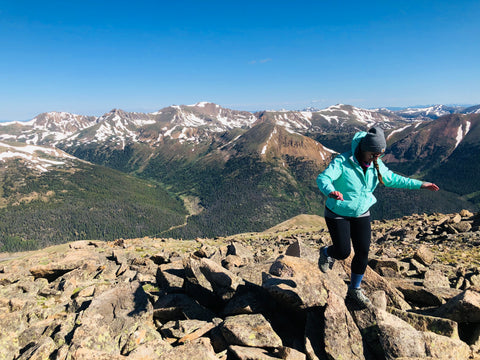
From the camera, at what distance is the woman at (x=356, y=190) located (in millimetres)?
7723

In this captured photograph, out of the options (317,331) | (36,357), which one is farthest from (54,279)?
(317,331)

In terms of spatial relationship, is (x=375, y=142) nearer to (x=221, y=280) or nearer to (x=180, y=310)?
(x=221, y=280)

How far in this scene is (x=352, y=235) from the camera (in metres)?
8.29

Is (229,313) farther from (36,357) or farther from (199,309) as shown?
(36,357)

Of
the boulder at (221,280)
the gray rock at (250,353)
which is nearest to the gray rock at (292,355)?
the gray rock at (250,353)

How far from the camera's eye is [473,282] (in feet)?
40.3

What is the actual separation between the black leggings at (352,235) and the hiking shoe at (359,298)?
2.00ft

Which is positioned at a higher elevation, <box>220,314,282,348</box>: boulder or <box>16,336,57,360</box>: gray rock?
<box>16,336,57,360</box>: gray rock

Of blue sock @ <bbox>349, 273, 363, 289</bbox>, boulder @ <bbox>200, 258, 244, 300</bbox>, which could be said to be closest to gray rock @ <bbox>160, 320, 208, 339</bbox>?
boulder @ <bbox>200, 258, 244, 300</bbox>

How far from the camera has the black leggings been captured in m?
8.05

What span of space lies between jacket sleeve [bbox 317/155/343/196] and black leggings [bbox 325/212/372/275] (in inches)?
46.8

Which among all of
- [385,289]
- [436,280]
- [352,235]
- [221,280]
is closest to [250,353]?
[221,280]

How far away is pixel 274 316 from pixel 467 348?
17.0ft

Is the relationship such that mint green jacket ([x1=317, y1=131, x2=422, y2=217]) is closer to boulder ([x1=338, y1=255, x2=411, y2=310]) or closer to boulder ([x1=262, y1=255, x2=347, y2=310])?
boulder ([x1=262, y1=255, x2=347, y2=310])
